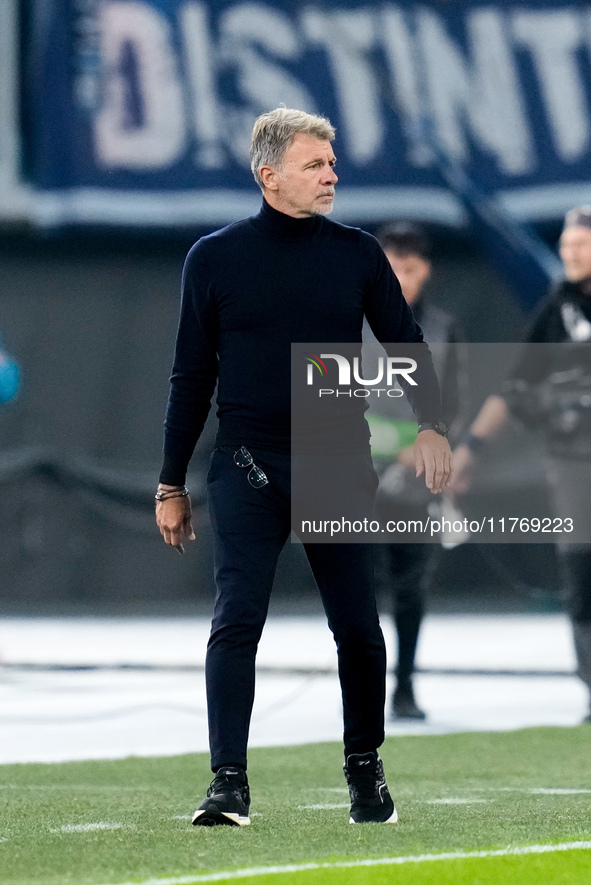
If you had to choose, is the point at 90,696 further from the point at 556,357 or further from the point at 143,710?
the point at 556,357

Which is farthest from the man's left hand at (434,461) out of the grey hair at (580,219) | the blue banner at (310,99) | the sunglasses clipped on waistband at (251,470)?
the blue banner at (310,99)

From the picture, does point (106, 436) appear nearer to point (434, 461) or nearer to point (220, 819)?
point (434, 461)

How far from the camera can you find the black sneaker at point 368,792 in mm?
3715

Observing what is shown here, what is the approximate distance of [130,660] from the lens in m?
8.66

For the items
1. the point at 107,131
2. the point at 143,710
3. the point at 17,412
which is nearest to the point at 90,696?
the point at 143,710

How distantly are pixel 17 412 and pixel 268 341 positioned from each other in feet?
25.5

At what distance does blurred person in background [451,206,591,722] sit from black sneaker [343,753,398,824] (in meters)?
2.57

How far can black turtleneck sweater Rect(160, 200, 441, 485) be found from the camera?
3.73m

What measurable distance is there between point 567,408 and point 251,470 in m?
2.91

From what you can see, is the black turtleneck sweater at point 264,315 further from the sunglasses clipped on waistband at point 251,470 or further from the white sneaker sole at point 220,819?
the white sneaker sole at point 220,819

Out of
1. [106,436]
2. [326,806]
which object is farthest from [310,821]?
[106,436]

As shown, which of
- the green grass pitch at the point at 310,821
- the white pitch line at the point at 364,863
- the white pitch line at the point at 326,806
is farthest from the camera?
the white pitch line at the point at 326,806

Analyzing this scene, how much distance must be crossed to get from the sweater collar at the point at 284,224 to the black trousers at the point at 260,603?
517mm

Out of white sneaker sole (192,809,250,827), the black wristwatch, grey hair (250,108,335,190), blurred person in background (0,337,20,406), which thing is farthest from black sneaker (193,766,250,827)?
blurred person in background (0,337,20,406)
